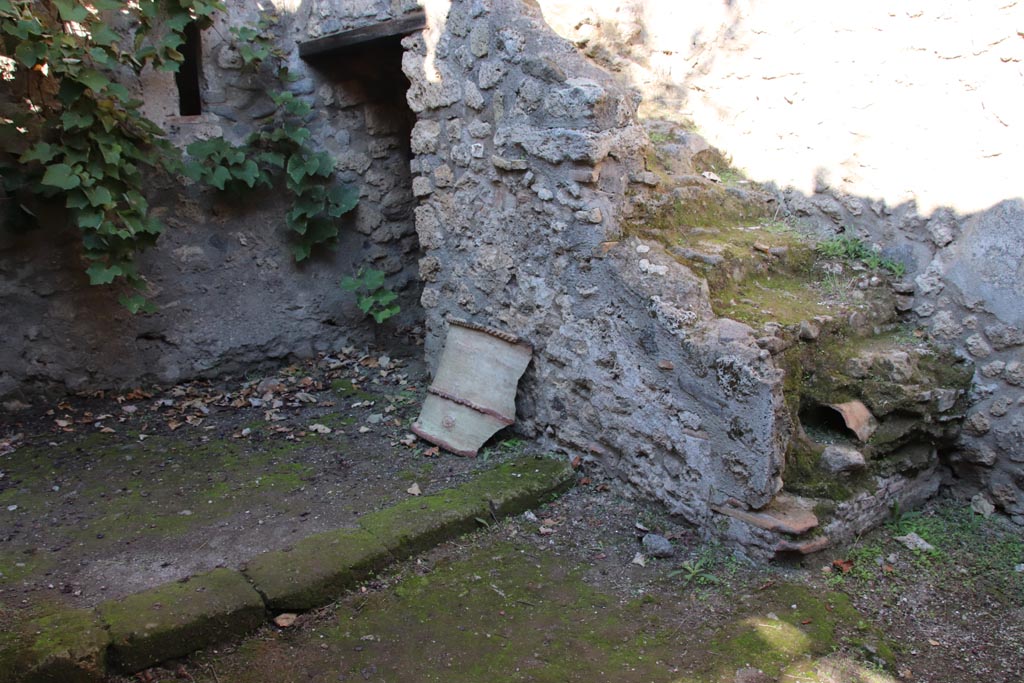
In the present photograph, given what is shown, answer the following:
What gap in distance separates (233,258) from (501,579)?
2.72m

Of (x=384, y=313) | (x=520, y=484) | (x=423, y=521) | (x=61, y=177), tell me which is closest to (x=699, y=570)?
(x=520, y=484)

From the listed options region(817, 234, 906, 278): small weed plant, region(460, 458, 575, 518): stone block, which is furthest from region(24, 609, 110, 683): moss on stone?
region(817, 234, 906, 278): small weed plant

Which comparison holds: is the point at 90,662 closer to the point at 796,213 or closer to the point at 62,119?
the point at 62,119

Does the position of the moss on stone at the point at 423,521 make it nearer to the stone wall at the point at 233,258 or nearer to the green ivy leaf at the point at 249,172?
the stone wall at the point at 233,258

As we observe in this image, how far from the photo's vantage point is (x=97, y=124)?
13.1 feet

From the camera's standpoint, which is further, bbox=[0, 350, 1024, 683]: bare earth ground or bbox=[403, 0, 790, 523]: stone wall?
bbox=[403, 0, 790, 523]: stone wall

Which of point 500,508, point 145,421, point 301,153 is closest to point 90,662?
point 500,508

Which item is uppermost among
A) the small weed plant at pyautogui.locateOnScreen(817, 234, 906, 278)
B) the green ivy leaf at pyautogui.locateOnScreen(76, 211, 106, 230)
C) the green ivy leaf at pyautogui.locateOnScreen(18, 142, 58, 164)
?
the green ivy leaf at pyautogui.locateOnScreen(18, 142, 58, 164)

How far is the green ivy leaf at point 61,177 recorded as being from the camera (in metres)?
3.84

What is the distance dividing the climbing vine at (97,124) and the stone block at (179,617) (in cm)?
198

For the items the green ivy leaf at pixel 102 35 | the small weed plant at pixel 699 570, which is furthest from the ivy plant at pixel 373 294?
the small weed plant at pixel 699 570

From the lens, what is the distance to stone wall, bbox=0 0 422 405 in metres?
4.28

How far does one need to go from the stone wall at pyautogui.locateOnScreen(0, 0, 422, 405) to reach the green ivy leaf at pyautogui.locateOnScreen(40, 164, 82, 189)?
0.41 m

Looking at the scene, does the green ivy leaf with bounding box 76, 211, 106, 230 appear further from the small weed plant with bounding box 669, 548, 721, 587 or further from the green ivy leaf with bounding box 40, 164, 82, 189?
the small weed plant with bounding box 669, 548, 721, 587
